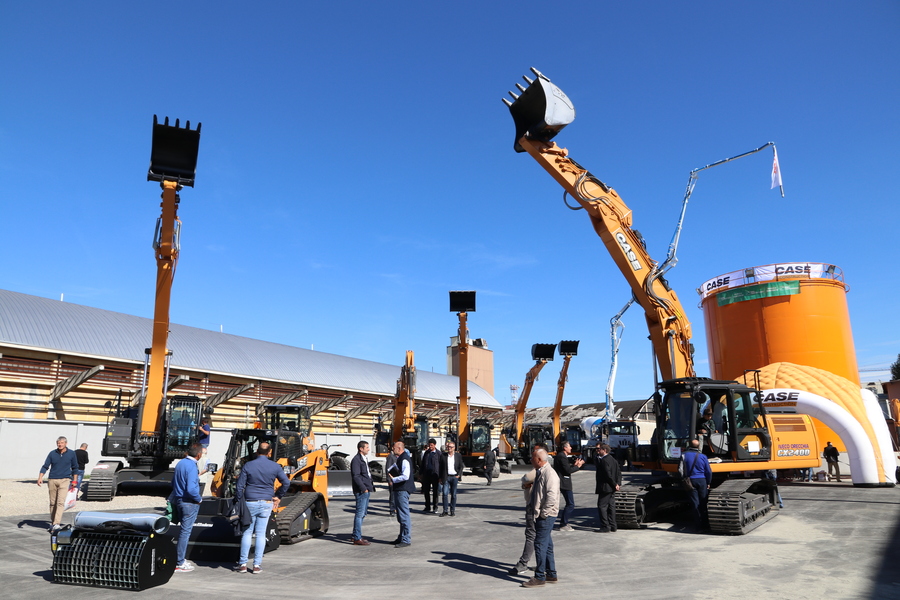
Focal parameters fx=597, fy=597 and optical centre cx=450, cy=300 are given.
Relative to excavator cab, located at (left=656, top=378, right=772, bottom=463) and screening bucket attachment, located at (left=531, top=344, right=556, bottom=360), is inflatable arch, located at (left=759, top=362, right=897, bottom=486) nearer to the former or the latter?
excavator cab, located at (left=656, top=378, right=772, bottom=463)

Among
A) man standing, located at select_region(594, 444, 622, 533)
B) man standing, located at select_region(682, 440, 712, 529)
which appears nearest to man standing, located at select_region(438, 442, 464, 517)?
man standing, located at select_region(594, 444, 622, 533)

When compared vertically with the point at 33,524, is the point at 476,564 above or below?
below

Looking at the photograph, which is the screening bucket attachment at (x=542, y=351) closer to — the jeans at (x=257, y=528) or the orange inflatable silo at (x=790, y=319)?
the orange inflatable silo at (x=790, y=319)

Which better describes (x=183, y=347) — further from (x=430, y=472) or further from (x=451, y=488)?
(x=451, y=488)

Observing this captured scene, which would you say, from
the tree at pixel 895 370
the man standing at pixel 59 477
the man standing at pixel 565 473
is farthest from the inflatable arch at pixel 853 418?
the tree at pixel 895 370

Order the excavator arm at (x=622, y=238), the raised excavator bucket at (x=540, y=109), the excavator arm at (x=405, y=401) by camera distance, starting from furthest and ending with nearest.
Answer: the excavator arm at (x=405, y=401), the excavator arm at (x=622, y=238), the raised excavator bucket at (x=540, y=109)

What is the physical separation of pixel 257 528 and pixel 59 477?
504 cm

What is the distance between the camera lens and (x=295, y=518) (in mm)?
9945

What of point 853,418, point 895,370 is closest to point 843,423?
point 853,418

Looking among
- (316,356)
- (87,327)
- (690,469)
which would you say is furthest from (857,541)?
(316,356)

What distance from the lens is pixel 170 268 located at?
1538 cm

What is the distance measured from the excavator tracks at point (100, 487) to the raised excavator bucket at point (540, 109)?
14.0 meters

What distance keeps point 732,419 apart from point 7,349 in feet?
91.0

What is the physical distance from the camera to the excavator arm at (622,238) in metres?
13.9
